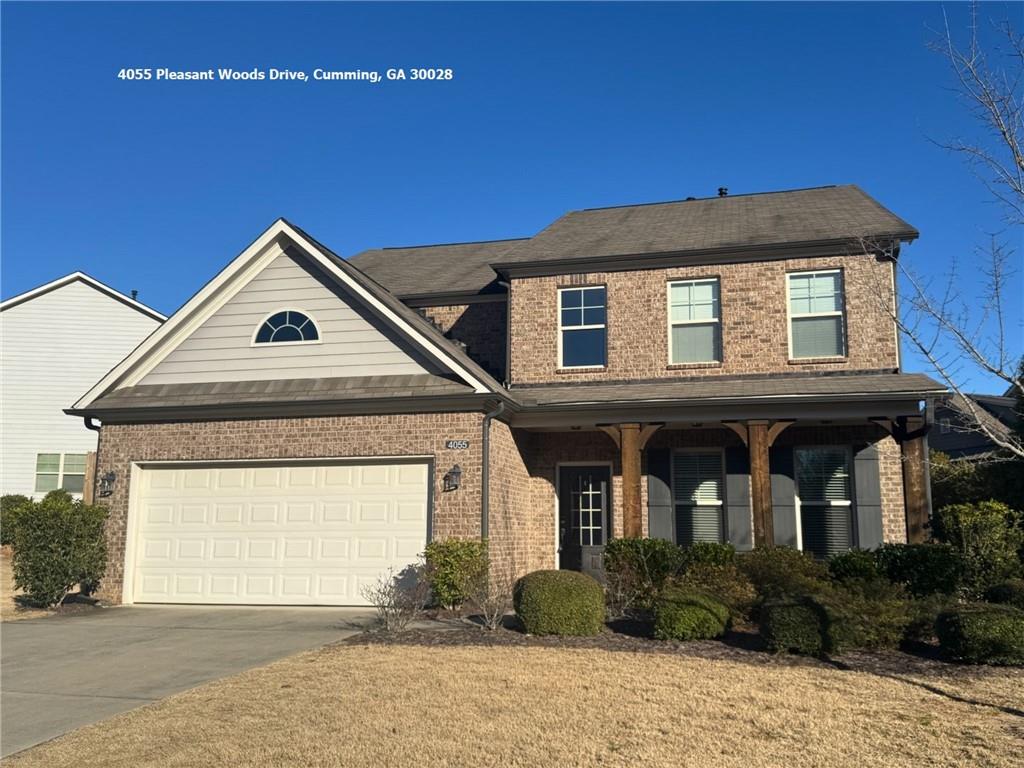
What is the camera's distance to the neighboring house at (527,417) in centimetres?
1362

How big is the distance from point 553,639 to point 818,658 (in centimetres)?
303

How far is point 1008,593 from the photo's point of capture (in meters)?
10.2

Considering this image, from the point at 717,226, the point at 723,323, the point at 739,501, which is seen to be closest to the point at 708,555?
the point at 739,501

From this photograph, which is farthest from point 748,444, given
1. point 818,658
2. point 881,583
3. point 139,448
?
point 139,448

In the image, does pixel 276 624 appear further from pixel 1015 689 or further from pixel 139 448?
pixel 1015 689

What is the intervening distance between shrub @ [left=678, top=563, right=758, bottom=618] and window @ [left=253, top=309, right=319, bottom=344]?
7.67m

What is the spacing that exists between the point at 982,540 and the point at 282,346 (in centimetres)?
1189

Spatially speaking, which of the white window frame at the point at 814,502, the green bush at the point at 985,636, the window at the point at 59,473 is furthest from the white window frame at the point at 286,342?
the window at the point at 59,473

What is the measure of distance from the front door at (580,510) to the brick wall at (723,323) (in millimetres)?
1933

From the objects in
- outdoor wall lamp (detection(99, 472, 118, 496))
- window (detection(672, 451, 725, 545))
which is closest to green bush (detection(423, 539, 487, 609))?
window (detection(672, 451, 725, 545))

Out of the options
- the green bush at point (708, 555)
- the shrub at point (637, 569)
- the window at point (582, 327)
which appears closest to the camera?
the shrub at point (637, 569)

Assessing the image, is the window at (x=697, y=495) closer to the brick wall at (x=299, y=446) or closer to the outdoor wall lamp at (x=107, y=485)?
the brick wall at (x=299, y=446)

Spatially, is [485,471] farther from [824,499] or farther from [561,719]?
[561,719]

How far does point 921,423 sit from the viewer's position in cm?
1324
